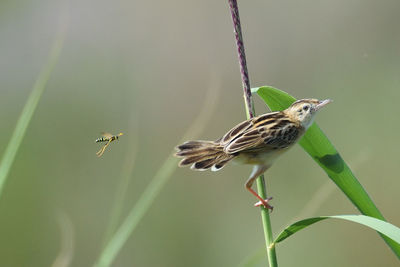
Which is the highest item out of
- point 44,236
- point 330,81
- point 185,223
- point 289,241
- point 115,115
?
point 115,115

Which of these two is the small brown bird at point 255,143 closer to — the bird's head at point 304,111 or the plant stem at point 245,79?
the bird's head at point 304,111

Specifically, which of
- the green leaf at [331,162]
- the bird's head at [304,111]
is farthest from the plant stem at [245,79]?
the bird's head at [304,111]

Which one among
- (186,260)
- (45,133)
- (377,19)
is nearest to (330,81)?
(377,19)

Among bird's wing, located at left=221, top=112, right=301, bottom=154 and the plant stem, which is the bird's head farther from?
the plant stem

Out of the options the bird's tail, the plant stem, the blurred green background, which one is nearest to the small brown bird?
the bird's tail

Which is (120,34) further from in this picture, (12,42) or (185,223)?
(185,223)

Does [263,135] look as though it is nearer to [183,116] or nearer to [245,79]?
[245,79]
